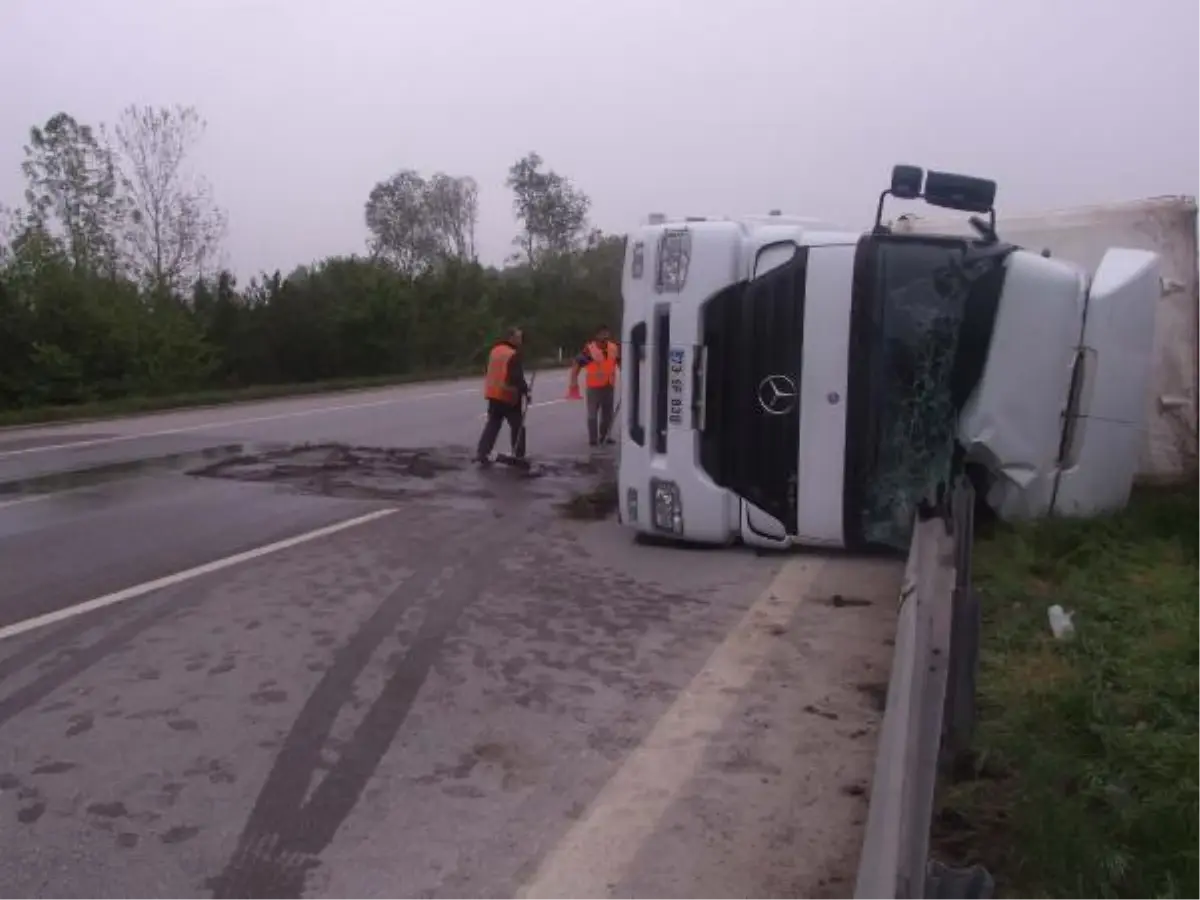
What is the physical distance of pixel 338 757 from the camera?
484 cm

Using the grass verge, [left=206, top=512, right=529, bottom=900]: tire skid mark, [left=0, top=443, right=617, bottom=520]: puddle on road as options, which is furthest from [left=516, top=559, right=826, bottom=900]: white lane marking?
the grass verge

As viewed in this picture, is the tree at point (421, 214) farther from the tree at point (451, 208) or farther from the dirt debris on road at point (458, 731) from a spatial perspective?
the dirt debris on road at point (458, 731)

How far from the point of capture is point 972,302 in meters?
7.14

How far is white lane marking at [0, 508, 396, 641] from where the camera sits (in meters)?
6.81

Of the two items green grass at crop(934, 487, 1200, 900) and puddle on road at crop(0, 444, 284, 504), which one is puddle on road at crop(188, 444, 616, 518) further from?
green grass at crop(934, 487, 1200, 900)

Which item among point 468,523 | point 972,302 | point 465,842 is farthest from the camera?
point 468,523

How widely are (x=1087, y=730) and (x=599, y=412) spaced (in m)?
12.3

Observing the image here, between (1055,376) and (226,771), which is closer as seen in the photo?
(226,771)

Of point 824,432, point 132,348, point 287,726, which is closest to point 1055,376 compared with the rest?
point 824,432

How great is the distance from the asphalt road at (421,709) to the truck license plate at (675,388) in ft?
3.30

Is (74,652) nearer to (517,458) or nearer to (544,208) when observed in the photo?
(517,458)

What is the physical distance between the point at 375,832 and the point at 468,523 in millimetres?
6162

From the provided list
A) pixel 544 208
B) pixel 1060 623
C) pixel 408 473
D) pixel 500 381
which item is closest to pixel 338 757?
pixel 1060 623

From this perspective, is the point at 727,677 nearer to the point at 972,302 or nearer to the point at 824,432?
the point at 824,432
